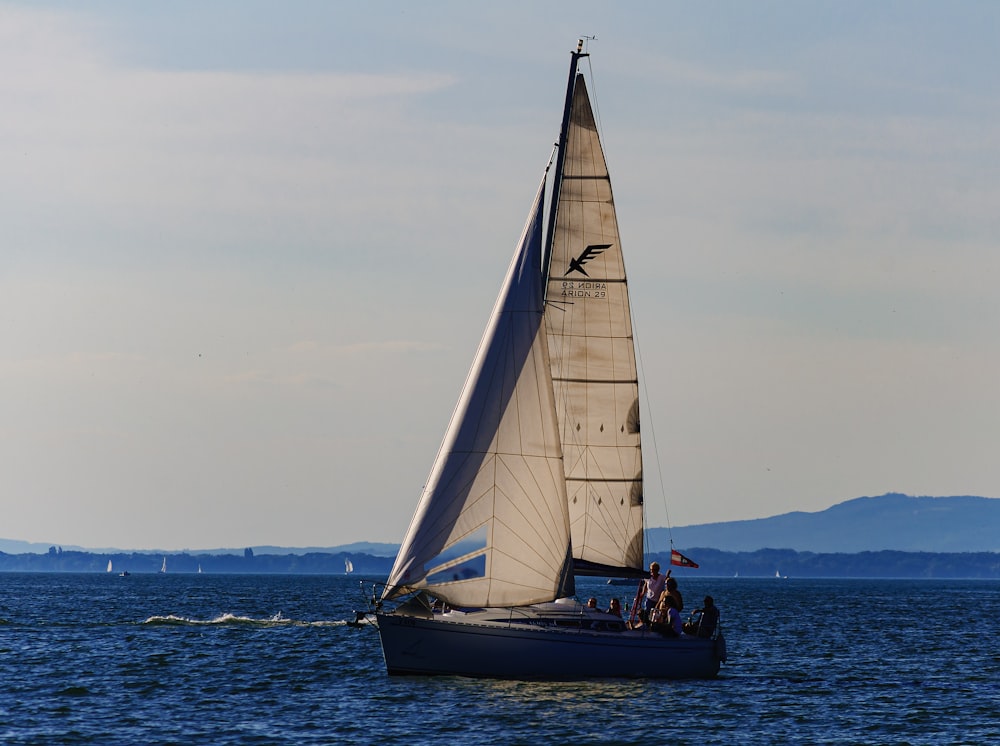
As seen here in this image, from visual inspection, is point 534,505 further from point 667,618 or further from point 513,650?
point 667,618

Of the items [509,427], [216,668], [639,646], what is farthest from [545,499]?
[216,668]

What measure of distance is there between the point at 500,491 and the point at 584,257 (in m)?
7.19

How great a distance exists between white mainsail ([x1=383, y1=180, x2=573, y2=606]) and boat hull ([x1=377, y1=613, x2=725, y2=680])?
103cm

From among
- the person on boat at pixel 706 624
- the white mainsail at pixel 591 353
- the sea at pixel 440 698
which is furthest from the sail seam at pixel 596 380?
the sea at pixel 440 698

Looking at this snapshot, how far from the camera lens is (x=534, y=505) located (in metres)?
38.7

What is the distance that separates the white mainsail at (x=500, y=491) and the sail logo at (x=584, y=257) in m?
2.36

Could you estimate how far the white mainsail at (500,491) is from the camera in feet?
125

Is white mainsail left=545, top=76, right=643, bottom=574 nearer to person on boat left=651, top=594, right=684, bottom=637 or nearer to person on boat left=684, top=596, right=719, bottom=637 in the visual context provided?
person on boat left=651, top=594, right=684, bottom=637

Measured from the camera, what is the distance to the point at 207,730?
34.4m

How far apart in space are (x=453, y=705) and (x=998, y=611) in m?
101

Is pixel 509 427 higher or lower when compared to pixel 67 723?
higher

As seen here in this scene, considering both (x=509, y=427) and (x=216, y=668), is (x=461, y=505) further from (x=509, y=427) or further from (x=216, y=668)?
(x=216, y=668)

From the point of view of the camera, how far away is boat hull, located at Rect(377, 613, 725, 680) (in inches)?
1471

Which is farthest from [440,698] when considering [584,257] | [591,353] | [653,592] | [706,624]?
[584,257]
